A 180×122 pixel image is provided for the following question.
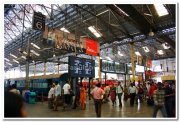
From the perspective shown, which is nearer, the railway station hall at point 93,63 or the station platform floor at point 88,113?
the railway station hall at point 93,63

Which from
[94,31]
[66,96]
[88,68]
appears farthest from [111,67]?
[66,96]

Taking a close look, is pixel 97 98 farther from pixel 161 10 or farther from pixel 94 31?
pixel 94 31

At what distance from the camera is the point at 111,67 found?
61.4ft

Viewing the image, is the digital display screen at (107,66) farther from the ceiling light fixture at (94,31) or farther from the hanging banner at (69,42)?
the ceiling light fixture at (94,31)

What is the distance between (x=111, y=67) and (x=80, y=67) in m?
5.56

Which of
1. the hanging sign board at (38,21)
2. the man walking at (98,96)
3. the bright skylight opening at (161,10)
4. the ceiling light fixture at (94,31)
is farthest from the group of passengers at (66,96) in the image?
the ceiling light fixture at (94,31)

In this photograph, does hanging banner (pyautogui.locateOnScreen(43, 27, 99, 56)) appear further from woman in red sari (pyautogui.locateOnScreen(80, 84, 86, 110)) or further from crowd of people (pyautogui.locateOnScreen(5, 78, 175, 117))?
woman in red sari (pyautogui.locateOnScreen(80, 84, 86, 110))

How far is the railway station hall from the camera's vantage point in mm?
8750

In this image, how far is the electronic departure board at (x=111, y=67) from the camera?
1783 centimetres

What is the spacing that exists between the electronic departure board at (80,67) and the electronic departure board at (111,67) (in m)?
2.98

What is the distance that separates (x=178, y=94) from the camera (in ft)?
20.8

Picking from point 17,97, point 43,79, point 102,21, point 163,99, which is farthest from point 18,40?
point 17,97
